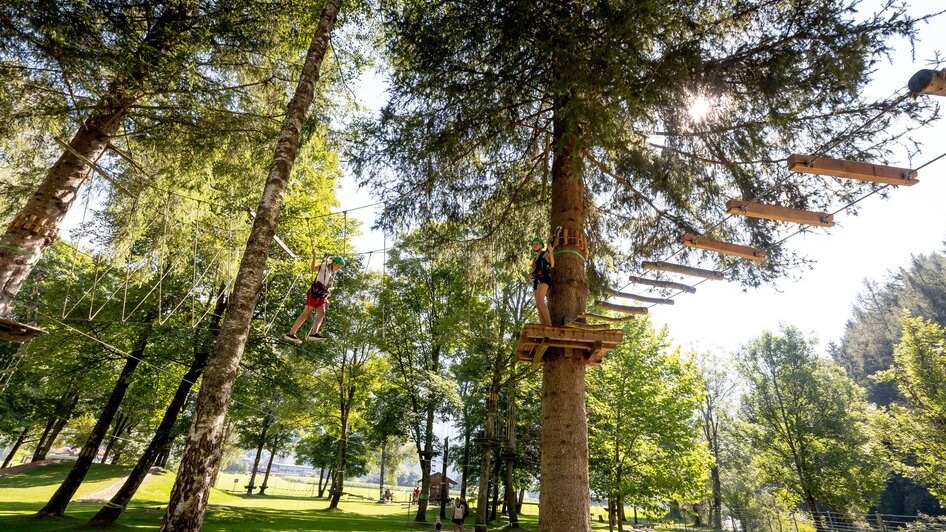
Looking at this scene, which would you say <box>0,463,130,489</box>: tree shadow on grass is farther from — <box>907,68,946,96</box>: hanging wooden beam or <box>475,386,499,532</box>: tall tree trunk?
<box>907,68,946,96</box>: hanging wooden beam

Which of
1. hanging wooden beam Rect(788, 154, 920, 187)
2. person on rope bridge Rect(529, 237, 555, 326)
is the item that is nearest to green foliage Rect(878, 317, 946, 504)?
hanging wooden beam Rect(788, 154, 920, 187)

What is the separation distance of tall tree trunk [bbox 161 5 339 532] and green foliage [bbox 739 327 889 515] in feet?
87.0

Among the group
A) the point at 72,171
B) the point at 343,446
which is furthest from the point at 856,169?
the point at 343,446

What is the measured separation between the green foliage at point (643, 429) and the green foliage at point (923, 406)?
7.85m

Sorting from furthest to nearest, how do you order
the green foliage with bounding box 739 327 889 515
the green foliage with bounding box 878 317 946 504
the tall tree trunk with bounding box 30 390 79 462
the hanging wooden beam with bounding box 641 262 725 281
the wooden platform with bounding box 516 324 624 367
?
1. the green foliage with bounding box 739 327 889 515
2. the tall tree trunk with bounding box 30 390 79 462
3. the green foliage with bounding box 878 317 946 504
4. the hanging wooden beam with bounding box 641 262 725 281
5. the wooden platform with bounding box 516 324 624 367

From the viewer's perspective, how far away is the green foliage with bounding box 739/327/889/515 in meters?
22.1

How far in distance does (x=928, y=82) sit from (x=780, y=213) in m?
2.40

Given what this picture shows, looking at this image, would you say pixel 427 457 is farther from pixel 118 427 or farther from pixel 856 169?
pixel 118 427

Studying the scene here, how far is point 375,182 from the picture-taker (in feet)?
28.3

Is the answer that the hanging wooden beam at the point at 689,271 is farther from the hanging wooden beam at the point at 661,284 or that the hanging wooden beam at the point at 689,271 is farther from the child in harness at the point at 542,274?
the child in harness at the point at 542,274

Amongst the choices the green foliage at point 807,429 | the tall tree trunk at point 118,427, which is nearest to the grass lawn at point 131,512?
the tall tree trunk at point 118,427

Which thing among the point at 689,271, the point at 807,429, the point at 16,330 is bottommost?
the point at 16,330

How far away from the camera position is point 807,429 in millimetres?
24000

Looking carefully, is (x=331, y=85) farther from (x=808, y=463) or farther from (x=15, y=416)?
(x=808, y=463)
